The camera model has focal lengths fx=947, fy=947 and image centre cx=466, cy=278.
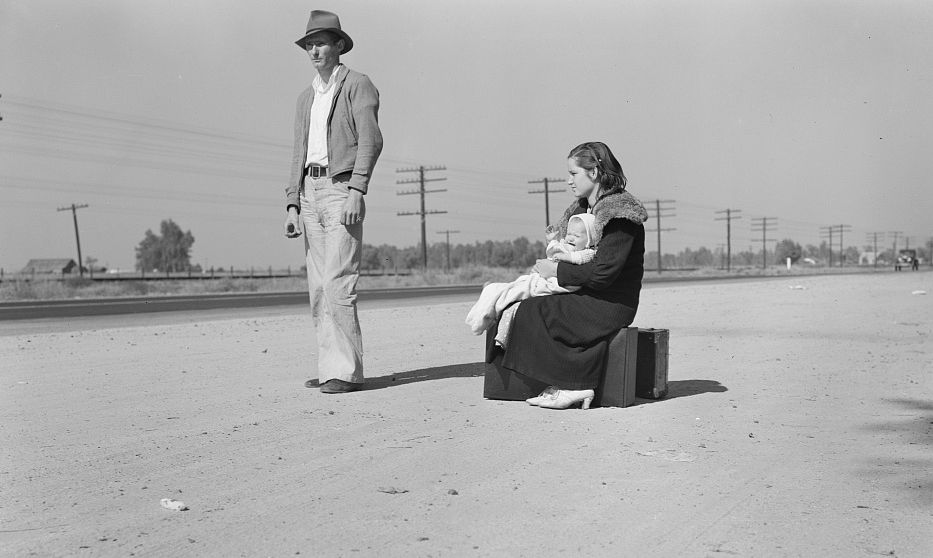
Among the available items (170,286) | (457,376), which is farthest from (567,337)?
(170,286)

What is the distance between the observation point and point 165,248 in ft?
497

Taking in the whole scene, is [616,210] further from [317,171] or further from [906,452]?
[317,171]

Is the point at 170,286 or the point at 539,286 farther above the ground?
the point at 539,286

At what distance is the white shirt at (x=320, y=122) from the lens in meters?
6.66

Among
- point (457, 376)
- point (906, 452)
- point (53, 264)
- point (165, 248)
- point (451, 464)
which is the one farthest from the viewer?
point (165, 248)

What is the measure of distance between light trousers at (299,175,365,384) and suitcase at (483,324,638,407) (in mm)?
976

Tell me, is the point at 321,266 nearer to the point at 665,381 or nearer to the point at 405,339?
the point at 665,381

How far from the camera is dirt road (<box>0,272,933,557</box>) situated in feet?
10.5

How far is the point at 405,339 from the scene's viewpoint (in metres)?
10.8

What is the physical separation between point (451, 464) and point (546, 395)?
171 cm

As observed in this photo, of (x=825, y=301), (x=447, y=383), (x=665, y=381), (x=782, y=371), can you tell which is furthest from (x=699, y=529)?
(x=825, y=301)

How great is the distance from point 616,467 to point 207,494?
1.75 metres

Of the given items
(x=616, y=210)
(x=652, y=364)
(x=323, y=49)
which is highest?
(x=323, y=49)

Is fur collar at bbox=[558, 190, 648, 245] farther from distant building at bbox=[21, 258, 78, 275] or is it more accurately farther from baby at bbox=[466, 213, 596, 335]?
distant building at bbox=[21, 258, 78, 275]
